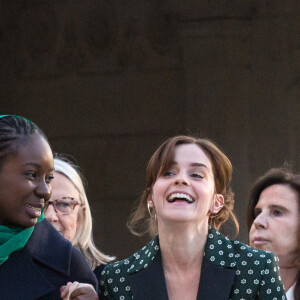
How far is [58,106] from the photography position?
859 cm

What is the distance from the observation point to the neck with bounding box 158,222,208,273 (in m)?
4.05

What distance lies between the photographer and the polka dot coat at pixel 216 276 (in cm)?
390

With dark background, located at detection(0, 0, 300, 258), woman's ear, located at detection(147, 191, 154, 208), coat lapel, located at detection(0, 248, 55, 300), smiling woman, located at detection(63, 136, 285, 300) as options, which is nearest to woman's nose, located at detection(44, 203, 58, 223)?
woman's ear, located at detection(147, 191, 154, 208)

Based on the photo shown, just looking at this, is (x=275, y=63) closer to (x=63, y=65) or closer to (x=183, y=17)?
(x=183, y=17)

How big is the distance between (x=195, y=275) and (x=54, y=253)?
2.30 ft

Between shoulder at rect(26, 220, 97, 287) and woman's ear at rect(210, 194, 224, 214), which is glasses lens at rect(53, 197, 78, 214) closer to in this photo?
woman's ear at rect(210, 194, 224, 214)

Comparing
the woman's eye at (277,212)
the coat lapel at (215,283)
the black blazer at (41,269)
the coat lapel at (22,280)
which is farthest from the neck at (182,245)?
the woman's eye at (277,212)

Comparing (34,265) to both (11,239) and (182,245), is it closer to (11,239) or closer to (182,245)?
(11,239)

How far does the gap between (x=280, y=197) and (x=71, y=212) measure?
1166 millimetres

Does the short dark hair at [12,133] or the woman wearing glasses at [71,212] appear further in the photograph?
the woman wearing glasses at [71,212]

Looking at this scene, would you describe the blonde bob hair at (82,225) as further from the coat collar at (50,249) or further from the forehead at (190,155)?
the coat collar at (50,249)

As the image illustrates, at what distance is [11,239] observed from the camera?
3.54m

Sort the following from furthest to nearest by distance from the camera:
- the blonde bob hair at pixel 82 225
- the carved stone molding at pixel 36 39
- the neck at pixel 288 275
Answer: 1. the carved stone molding at pixel 36 39
2. the blonde bob hair at pixel 82 225
3. the neck at pixel 288 275

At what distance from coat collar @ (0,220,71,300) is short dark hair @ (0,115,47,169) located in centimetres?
35
